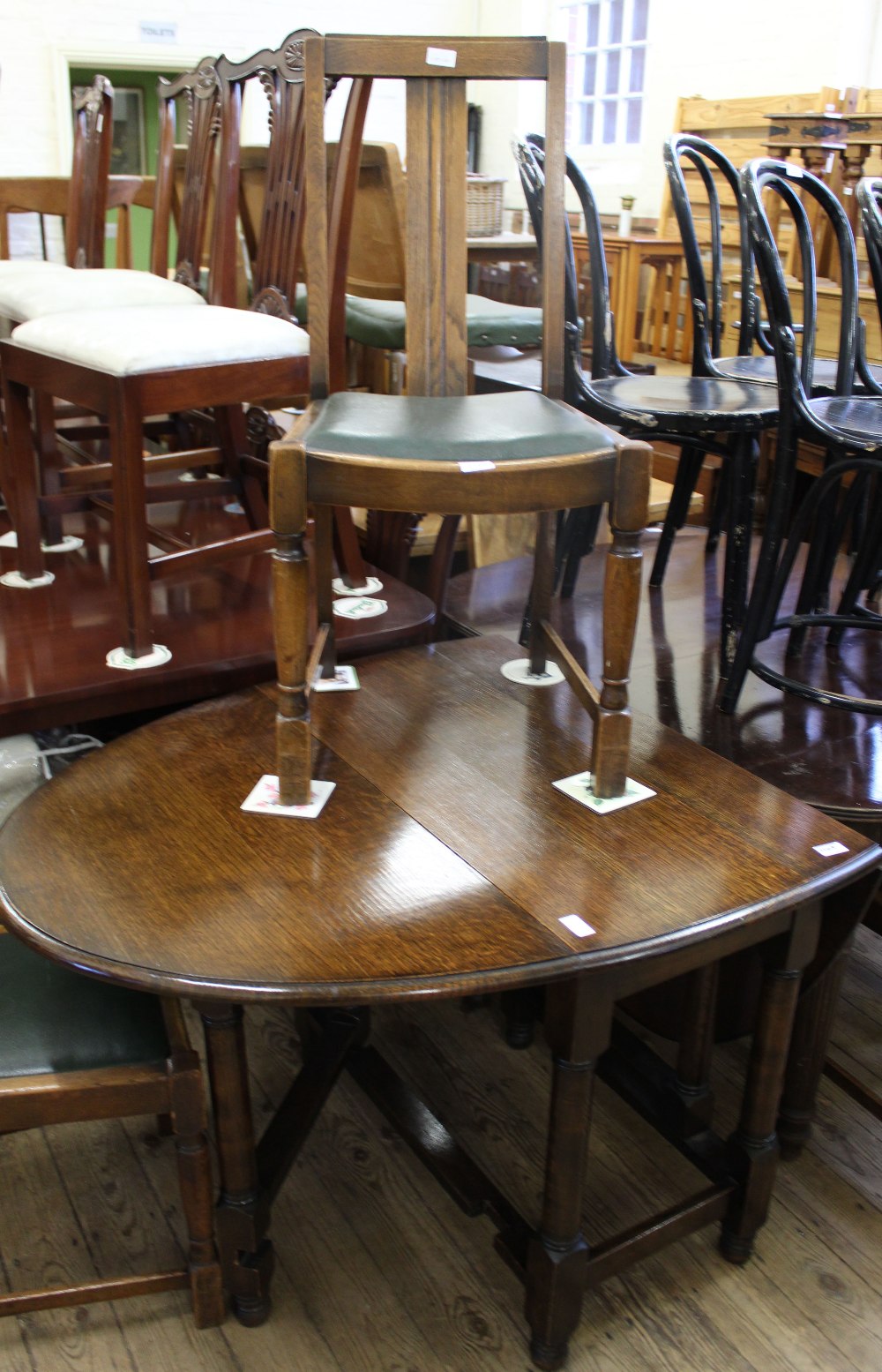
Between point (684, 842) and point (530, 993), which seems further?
point (530, 993)

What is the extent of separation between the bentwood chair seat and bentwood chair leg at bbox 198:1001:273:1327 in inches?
0.7

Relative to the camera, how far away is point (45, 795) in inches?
54.8

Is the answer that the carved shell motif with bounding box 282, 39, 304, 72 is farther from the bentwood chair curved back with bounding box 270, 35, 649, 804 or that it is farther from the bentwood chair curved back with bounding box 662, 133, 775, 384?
the bentwood chair curved back with bounding box 662, 133, 775, 384

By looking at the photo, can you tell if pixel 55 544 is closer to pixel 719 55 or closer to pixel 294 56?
pixel 294 56

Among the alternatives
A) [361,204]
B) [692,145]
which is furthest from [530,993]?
[361,204]

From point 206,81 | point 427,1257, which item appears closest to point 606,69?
point 206,81

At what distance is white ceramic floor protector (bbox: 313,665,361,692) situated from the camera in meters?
1.71

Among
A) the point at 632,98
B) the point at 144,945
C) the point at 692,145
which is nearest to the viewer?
the point at 144,945

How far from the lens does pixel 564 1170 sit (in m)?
1.20

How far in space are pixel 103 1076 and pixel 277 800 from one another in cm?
38

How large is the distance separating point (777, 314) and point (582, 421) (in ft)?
1.25

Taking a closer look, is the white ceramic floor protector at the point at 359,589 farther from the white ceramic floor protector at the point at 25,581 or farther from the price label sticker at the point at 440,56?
the price label sticker at the point at 440,56

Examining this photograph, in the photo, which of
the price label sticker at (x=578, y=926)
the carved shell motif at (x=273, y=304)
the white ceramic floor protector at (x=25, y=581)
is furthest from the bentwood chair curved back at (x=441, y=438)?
the white ceramic floor protector at (x=25, y=581)

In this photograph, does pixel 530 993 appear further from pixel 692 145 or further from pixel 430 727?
pixel 692 145
